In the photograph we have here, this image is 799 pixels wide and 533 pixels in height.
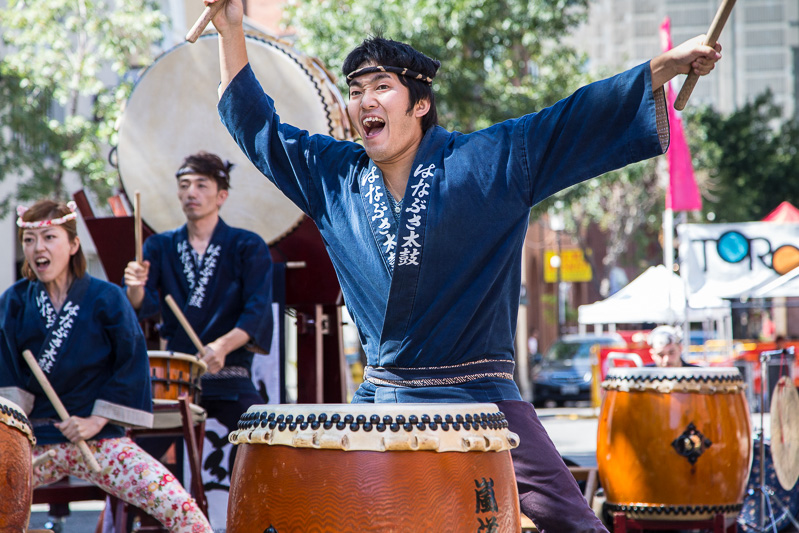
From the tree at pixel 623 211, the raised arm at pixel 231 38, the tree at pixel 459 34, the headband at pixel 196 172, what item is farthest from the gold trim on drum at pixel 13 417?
the tree at pixel 623 211

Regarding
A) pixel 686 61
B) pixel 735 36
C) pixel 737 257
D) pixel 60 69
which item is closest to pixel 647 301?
pixel 737 257

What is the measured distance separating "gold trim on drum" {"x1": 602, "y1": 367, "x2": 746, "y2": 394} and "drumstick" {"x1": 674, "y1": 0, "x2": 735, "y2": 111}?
2763 millimetres

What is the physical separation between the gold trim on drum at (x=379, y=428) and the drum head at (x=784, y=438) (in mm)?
4264

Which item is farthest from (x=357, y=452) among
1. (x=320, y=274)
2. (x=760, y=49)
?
(x=760, y=49)

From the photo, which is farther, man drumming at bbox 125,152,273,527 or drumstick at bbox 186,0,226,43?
man drumming at bbox 125,152,273,527

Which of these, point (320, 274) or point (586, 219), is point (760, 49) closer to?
A: point (586, 219)

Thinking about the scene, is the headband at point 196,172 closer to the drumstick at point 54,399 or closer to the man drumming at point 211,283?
the man drumming at point 211,283

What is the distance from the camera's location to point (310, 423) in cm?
193

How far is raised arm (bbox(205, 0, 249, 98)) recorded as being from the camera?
Answer: 8.22 ft

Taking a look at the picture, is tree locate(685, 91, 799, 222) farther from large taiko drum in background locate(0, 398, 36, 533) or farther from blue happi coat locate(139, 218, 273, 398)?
large taiko drum in background locate(0, 398, 36, 533)

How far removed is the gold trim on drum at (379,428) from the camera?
1896 millimetres

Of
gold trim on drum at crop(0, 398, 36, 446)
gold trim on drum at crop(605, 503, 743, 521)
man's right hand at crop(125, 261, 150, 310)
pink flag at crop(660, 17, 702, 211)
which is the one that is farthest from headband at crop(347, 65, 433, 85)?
pink flag at crop(660, 17, 702, 211)

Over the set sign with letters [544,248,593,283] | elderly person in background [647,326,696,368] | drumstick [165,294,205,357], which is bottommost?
elderly person in background [647,326,696,368]

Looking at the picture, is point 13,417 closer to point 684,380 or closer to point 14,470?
point 14,470
